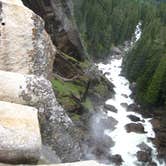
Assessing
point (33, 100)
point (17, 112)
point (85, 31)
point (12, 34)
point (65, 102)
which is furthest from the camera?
point (85, 31)

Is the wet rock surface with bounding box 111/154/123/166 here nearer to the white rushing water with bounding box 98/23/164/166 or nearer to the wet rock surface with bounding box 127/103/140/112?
the white rushing water with bounding box 98/23/164/166

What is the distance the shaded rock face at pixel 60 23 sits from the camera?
42100mm

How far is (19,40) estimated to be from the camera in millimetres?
8664

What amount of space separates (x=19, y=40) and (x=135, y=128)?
59409mm

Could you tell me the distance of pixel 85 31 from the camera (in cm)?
11669

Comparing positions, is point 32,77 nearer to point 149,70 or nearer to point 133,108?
point 133,108

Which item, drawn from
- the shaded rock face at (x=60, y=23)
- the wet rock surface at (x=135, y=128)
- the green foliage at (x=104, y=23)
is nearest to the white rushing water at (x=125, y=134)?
the wet rock surface at (x=135, y=128)

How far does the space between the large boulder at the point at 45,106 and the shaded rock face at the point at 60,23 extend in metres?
30.0

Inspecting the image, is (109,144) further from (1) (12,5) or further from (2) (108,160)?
(1) (12,5)

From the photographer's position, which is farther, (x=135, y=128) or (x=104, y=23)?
(x=104, y=23)

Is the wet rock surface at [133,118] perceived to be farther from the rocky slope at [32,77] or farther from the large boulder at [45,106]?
the large boulder at [45,106]

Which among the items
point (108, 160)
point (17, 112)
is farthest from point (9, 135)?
point (108, 160)

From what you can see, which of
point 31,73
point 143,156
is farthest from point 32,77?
point 143,156

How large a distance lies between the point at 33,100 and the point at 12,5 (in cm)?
273
